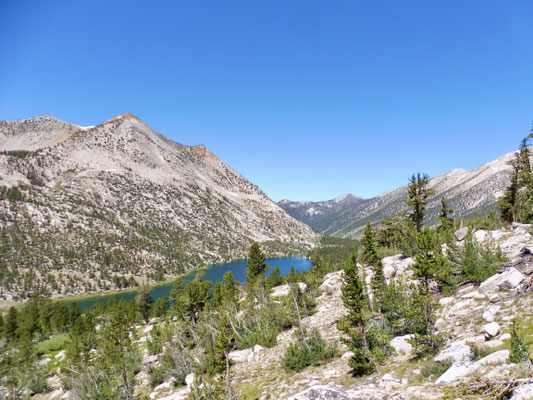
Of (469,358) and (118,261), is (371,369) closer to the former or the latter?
(469,358)

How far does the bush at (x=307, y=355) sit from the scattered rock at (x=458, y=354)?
1245 centimetres

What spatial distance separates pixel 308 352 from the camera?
25.7m

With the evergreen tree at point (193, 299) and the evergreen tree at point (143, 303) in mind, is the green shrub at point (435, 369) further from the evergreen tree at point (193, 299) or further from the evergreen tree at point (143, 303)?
the evergreen tree at point (143, 303)

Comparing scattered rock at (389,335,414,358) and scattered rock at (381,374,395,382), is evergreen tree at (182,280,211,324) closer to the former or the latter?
scattered rock at (389,335,414,358)

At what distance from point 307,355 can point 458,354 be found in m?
14.4

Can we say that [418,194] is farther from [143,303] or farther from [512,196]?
[143,303]

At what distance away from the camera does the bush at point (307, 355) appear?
2510 centimetres

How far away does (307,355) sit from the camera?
25.4 metres

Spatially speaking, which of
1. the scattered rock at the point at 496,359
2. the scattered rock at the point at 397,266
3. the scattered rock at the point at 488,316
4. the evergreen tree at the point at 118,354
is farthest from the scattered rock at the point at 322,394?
the scattered rock at the point at 397,266

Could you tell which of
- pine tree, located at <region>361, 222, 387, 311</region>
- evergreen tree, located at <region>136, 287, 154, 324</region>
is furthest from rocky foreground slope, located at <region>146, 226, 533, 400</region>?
evergreen tree, located at <region>136, 287, 154, 324</region>

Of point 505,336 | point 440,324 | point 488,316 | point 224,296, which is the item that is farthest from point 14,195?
point 505,336

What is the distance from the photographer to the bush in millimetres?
25095

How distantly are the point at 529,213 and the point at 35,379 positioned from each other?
78677mm

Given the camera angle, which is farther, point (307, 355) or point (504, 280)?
point (307, 355)
